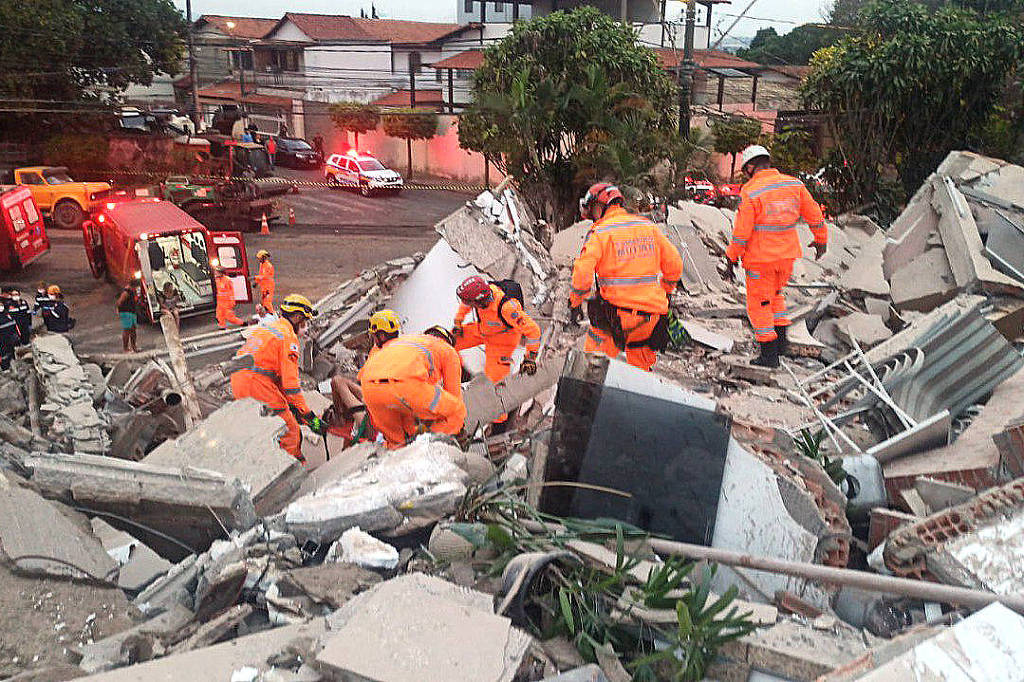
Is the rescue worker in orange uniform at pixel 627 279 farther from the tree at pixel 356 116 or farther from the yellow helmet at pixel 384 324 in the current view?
the tree at pixel 356 116

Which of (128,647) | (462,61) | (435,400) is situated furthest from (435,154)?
(128,647)

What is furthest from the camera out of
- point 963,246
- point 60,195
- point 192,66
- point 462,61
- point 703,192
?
point 462,61

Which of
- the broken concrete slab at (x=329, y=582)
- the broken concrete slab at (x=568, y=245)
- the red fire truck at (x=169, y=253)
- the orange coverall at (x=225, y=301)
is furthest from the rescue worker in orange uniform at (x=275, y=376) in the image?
the red fire truck at (x=169, y=253)

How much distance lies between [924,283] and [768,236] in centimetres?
245

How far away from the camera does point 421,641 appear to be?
90.4 inches

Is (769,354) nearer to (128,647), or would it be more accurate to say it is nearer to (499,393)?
(499,393)

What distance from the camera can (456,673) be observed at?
2.21m

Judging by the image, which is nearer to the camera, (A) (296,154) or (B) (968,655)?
(B) (968,655)

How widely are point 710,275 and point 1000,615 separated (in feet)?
23.4

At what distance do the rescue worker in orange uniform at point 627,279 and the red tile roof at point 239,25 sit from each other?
152ft

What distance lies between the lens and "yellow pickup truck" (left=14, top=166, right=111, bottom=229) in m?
20.0

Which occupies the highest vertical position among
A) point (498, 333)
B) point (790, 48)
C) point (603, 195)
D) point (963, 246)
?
point (790, 48)

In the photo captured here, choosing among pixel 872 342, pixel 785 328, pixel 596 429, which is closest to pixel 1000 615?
pixel 596 429

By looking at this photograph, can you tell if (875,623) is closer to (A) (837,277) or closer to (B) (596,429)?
(B) (596,429)
